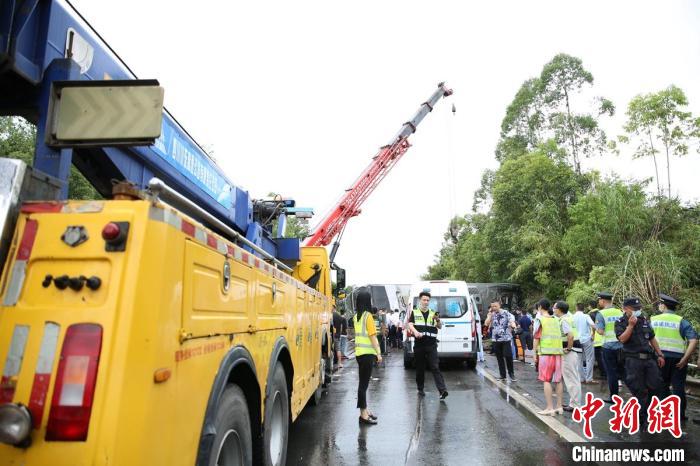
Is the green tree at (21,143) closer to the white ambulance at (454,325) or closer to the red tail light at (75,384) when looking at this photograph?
the white ambulance at (454,325)

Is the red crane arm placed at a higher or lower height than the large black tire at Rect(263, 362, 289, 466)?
higher

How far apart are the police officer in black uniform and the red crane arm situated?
10.1 metres

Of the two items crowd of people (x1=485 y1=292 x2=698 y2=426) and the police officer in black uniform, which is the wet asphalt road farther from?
the police officer in black uniform

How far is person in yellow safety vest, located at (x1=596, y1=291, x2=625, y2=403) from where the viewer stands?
8.10 metres

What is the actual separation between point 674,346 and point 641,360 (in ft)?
3.09

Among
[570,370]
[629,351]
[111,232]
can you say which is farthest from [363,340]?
[111,232]

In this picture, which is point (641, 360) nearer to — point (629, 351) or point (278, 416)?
point (629, 351)

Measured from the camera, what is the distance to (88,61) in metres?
3.42

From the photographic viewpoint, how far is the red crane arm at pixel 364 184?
15.5 metres

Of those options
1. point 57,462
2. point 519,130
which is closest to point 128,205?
point 57,462

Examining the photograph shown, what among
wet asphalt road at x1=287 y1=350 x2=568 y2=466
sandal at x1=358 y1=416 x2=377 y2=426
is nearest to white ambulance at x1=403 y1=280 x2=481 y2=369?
wet asphalt road at x1=287 y1=350 x2=568 y2=466

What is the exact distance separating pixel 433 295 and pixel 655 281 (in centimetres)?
796

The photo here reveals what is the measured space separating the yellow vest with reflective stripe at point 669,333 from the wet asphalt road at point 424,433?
7.10ft

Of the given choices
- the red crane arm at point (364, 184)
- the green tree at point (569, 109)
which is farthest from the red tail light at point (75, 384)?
the green tree at point (569, 109)
